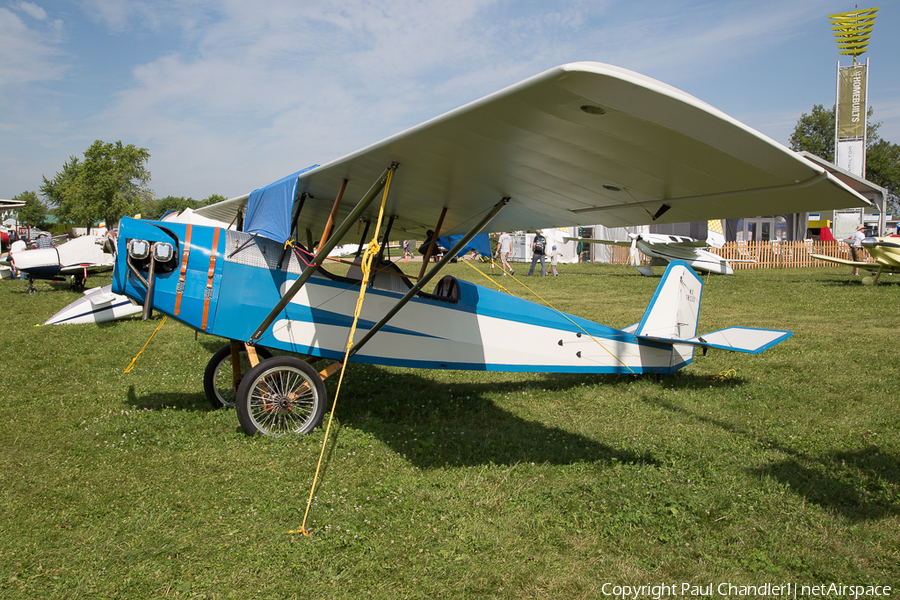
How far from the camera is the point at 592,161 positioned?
3.25m

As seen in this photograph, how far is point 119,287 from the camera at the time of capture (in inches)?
187

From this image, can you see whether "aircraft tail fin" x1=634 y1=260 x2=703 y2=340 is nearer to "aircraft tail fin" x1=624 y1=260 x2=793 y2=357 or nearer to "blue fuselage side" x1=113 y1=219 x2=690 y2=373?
"aircraft tail fin" x1=624 y1=260 x2=793 y2=357

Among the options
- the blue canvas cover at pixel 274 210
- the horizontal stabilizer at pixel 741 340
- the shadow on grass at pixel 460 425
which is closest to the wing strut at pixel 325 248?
the blue canvas cover at pixel 274 210

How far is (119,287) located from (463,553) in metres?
3.76

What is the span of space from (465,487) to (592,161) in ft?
7.73

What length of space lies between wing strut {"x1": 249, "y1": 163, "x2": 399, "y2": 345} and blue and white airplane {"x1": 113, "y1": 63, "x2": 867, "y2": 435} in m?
0.02

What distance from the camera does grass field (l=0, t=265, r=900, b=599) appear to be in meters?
2.88

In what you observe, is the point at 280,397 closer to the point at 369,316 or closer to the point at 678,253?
the point at 369,316

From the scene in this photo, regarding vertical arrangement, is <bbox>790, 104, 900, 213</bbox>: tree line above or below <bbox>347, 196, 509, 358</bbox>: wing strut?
above

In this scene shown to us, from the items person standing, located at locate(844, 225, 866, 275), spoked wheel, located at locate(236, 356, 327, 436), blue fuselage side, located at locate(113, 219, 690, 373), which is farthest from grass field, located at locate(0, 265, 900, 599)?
person standing, located at locate(844, 225, 866, 275)

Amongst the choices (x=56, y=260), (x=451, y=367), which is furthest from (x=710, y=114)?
(x=56, y=260)

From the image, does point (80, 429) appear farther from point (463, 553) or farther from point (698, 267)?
point (698, 267)

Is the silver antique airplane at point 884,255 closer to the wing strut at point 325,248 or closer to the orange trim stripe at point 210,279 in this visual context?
the wing strut at point 325,248

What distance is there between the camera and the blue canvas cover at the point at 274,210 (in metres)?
4.40
